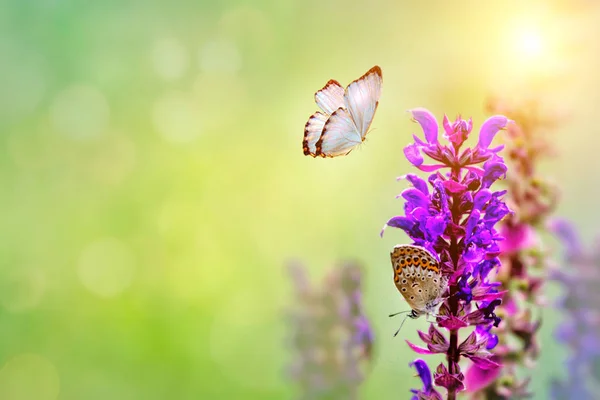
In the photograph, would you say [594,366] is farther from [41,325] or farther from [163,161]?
[163,161]

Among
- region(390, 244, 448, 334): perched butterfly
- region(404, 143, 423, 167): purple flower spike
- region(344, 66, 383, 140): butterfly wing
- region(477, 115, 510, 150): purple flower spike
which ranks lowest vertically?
region(390, 244, 448, 334): perched butterfly

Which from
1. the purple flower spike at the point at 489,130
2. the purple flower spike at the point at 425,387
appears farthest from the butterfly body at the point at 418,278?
the purple flower spike at the point at 489,130

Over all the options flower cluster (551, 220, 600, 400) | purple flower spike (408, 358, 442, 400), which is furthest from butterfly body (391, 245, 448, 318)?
flower cluster (551, 220, 600, 400)

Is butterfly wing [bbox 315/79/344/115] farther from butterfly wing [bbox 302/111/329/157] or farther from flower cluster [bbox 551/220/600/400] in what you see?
flower cluster [bbox 551/220/600/400]

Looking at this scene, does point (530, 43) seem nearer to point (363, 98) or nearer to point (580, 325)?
point (580, 325)

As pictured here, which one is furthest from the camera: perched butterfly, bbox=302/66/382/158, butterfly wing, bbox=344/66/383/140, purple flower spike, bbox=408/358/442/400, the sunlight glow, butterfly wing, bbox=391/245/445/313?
the sunlight glow

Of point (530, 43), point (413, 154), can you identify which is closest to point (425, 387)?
point (413, 154)

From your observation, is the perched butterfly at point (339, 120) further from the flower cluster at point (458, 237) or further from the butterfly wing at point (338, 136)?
the flower cluster at point (458, 237)
